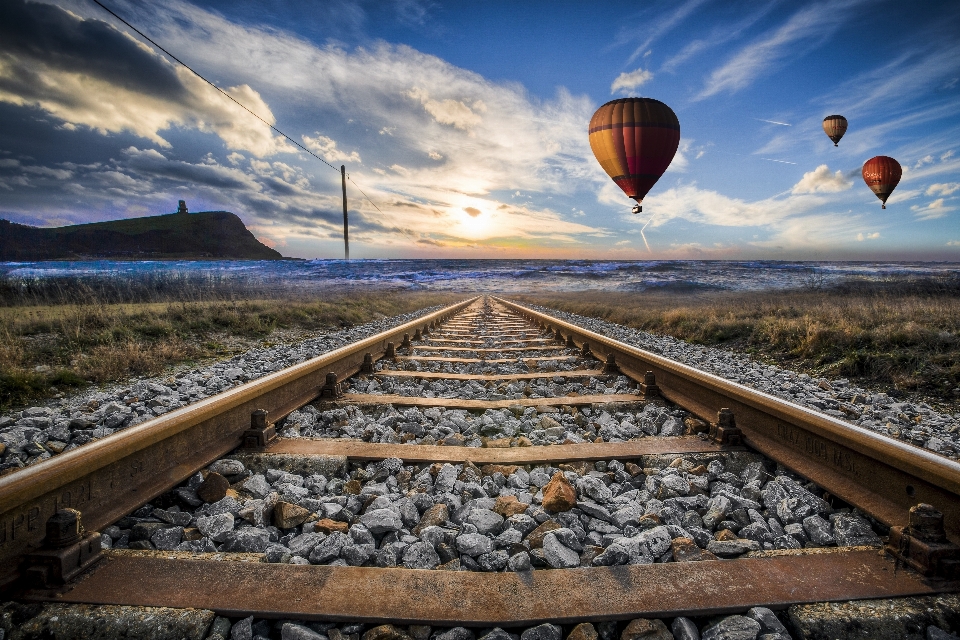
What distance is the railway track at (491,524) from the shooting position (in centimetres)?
129

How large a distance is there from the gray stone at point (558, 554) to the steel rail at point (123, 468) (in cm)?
155

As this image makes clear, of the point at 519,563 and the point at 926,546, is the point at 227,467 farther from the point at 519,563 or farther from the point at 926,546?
the point at 926,546

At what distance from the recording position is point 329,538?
1.62m

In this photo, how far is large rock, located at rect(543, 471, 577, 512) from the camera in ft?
6.17

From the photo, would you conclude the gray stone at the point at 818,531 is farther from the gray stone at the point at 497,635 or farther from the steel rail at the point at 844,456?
the gray stone at the point at 497,635

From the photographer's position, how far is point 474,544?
161cm

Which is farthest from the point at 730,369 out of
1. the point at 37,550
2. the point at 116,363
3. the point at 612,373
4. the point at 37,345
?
the point at 37,345

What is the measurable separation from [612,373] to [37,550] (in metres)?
4.17

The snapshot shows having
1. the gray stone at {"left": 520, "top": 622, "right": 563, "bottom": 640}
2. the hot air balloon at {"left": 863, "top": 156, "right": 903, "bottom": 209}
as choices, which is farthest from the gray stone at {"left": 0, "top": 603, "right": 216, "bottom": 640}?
the hot air balloon at {"left": 863, "top": 156, "right": 903, "bottom": 209}

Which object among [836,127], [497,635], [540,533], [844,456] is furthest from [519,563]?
[836,127]

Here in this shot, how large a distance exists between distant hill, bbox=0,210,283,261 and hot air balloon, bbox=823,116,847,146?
161 ft

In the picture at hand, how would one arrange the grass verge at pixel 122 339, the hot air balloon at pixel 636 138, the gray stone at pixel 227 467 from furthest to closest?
the hot air balloon at pixel 636 138
the grass verge at pixel 122 339
the gray stone at pixel 227 467

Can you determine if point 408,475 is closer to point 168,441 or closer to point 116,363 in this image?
point 168,441

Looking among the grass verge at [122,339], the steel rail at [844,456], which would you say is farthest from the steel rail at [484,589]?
the grass verge at [122,339]
